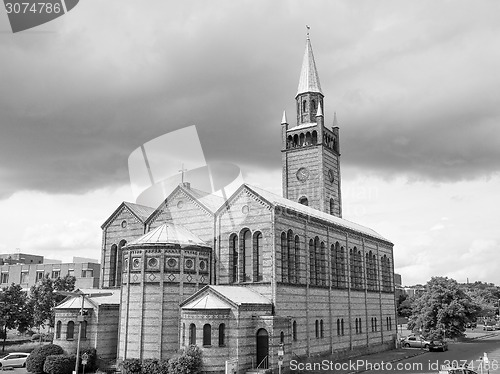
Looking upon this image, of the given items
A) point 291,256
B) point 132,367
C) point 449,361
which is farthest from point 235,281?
point 449,361

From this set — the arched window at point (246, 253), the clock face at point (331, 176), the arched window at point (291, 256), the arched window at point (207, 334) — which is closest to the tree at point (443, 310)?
the clock face at point (331, 176)

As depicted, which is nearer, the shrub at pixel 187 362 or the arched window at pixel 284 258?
the shrub at pixel 187 362

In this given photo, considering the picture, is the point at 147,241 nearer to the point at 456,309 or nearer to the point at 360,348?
the point at 360,348

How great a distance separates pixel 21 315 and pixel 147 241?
1152 inches

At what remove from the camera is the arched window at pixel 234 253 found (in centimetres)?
4009

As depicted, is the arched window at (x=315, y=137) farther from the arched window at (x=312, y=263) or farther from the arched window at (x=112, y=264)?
the arched window at (x=112, y=264)

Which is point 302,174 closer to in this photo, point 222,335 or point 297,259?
point 297,259

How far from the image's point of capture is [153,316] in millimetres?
36656

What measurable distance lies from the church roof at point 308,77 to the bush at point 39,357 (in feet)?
135

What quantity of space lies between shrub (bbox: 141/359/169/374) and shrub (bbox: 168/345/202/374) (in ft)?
3.18

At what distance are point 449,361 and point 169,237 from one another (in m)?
27.9

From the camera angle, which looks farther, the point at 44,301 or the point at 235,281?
the point at 44,301

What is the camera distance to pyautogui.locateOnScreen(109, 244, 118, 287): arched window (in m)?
46.4

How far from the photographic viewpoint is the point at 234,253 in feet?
133
